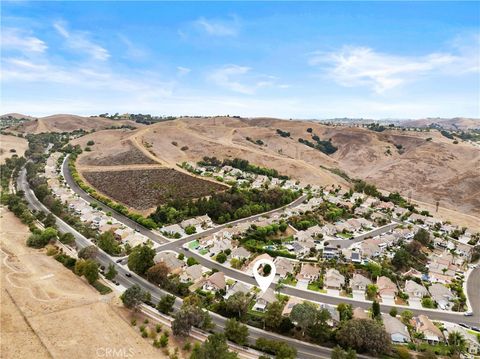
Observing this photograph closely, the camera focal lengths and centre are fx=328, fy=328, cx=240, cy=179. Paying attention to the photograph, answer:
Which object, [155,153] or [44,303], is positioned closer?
[44,303]

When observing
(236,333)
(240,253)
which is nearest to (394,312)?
(236,333)

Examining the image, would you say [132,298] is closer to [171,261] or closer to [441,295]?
[171,261]

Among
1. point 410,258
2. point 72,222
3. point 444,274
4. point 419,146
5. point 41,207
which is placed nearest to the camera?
point 444,274

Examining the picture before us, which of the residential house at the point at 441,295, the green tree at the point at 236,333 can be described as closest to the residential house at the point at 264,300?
the green tree at the point at 236,333

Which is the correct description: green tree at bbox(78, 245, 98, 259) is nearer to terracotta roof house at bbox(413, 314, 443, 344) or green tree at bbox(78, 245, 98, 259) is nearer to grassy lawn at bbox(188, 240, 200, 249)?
grassy lawn at bbox(188, 240, 200, 249)

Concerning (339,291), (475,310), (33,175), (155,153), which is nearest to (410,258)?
(475,310)

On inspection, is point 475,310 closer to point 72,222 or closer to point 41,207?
point 72,222

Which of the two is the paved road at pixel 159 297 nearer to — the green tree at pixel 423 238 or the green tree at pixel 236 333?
the green tree at pixel 236 333
